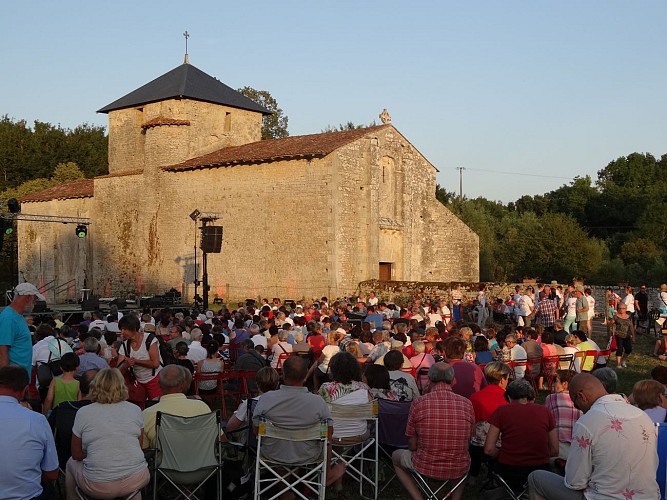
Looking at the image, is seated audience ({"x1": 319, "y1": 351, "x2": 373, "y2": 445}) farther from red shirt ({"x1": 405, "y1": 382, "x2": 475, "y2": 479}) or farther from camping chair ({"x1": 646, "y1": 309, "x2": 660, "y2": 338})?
camping chair ({"x1": 646, "y1": 309, "x2": 660, "y2": 338})

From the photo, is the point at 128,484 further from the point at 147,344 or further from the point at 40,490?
the point at 147,344

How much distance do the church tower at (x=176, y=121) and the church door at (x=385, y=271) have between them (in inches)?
413

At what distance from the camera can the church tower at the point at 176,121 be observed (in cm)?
3419

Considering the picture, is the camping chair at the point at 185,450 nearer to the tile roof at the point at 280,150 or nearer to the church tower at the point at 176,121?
the tile roof at the point at 280,150

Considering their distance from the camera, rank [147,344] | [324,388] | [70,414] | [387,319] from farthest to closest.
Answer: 1. [387,319]
2. [147,344]
3. [324,388]
4. [70,414]

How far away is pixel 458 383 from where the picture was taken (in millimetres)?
8016

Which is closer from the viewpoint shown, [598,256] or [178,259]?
[178,259]

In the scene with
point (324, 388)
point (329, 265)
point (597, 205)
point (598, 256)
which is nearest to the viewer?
point (324, 388)

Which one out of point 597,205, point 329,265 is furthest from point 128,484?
point 597,205

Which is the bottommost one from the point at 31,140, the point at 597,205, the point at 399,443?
the point at 399,443

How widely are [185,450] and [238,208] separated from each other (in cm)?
2496

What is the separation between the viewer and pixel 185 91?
115 feet

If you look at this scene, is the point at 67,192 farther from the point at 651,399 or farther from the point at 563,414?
the point at 651,399

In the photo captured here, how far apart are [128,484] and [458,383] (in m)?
3.94
